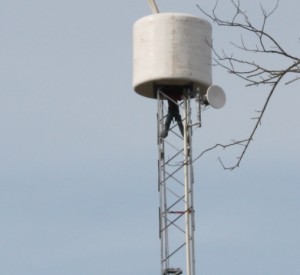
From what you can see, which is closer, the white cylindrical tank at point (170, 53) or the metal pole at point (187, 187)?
the metal pole at point (187, 187)

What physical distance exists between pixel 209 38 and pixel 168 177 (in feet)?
11.6

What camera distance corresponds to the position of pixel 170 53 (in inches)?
1081

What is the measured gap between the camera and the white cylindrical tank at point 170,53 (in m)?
27.3

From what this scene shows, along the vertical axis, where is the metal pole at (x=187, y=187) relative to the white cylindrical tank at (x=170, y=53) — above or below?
below

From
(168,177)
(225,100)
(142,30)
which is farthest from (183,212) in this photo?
(142,30)

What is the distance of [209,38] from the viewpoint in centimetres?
2820

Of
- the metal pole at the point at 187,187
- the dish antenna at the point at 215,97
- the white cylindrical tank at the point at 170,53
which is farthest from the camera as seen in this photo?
the white cylindrical tank at the point at 170,53

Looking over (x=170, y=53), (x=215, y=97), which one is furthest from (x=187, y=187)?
(x=170, y=53)

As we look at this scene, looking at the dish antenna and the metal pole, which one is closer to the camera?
the metal pole

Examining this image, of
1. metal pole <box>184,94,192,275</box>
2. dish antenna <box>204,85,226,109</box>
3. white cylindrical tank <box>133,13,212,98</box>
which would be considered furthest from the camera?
white cylindrical tank <box>133,13,212,98</box>

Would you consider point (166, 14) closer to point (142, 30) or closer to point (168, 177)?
point (142, 30)

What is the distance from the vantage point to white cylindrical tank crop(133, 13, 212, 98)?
27.3m

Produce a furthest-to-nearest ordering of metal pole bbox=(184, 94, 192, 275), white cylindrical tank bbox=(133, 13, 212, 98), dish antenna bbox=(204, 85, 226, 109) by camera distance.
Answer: white cylindrical tank bbox=(133, 13, 212, 98)
dish antenna bbox=(204, 85, 226, 109)
metal pole bbox=(184, 94, 192, 275)

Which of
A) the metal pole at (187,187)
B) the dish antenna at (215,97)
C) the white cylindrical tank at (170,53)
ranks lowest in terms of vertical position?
the metal pole at (187,187)
